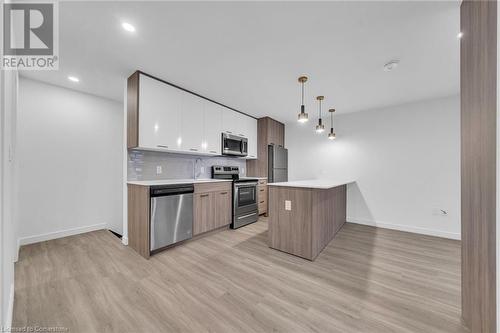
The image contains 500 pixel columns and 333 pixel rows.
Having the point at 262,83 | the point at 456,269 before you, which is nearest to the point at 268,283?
the point at 456,269

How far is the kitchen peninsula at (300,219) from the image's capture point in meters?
2.38

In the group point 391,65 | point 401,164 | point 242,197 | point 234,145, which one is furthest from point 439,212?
point 234,145

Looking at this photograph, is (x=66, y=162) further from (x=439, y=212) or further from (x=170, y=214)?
(x=439, y=212)

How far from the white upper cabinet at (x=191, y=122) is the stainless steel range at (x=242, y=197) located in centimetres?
91

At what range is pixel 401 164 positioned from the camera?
3689 millimetres

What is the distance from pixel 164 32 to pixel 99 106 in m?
2.46

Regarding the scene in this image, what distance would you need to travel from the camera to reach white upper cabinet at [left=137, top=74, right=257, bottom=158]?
261cm

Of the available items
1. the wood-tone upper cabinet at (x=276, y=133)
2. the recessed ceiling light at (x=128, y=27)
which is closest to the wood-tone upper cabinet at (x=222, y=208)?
the wood-tone upper cabinet at (x=276, y=133)

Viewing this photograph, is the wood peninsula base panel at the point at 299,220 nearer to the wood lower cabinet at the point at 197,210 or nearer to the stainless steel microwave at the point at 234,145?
the wood lower cabinet at the point at 197,210

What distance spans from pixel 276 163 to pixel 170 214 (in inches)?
117

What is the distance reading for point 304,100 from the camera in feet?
11.5

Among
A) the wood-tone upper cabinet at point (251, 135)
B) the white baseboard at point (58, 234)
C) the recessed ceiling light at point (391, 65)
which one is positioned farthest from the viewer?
the wood-tone upper cabinet at point (251, 135)

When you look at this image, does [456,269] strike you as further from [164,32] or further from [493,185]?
[164,32]

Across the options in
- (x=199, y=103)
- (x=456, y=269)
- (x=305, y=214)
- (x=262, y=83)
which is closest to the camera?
(x=456, y=269)
